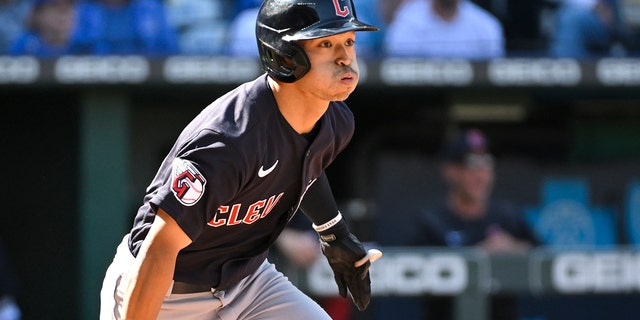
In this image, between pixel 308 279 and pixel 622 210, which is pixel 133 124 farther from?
pixel 622 210

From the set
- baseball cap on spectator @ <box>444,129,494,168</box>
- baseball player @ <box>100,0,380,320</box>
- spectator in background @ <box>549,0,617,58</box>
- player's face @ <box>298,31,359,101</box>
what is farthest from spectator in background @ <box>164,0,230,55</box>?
player's face @ <box>298,31,359,101</box>

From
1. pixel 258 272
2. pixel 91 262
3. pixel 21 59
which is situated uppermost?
pixel 258 272

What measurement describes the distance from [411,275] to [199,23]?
6.49 feet

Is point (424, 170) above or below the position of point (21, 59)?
below

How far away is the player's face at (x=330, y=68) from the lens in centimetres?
324

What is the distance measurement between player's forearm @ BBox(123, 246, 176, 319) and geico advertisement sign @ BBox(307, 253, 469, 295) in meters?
3.39

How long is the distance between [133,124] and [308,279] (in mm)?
1716

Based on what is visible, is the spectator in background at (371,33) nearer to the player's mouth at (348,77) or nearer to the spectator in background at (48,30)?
the spectator in background at (48,30)

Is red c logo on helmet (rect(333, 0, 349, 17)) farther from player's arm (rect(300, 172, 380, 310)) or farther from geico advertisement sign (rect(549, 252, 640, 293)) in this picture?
geico advertisement sign (rect(549, 252, 640, 293))

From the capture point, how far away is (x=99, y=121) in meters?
6.94

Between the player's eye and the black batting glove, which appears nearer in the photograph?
the player's eye

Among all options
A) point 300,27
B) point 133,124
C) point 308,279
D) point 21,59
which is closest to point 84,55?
point 21,59

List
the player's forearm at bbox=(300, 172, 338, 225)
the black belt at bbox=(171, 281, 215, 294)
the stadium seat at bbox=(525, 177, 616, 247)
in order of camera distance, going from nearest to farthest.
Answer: the black belt at bbox=(171, 281, 215, 294) → the player's forearm at bbox=(300, 172, 338, 225) → the stadium seat at bbox=(525, 177, 616, 247)

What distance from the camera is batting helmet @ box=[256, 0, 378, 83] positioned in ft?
10.6
